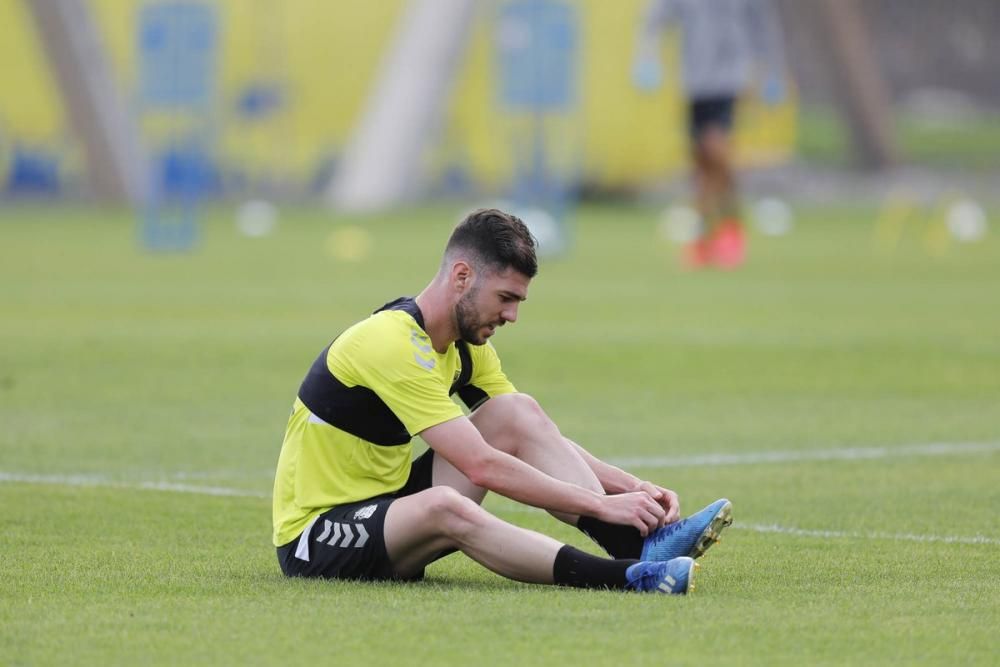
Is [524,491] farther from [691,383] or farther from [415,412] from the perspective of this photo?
[691,383]

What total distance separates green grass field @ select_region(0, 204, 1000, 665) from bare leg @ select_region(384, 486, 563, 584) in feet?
0.32

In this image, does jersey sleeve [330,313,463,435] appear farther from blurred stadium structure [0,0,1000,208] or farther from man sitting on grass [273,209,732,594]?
blurred stadium structure [0,0,1000,208]

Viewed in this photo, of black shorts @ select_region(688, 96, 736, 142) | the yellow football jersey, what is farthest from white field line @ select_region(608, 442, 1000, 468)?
black shorts @ select_region(688, 96, 736, 142)

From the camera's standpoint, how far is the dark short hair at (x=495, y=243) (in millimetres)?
6156

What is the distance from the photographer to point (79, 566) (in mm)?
6621

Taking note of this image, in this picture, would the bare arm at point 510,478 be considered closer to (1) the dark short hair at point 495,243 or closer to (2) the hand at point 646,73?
(1) the dark short hair at point 495,243

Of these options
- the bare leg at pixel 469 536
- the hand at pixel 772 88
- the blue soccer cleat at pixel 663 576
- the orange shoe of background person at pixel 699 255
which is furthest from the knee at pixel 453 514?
the hand at pixel 772 88

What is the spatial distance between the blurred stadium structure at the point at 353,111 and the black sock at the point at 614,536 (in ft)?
89.6

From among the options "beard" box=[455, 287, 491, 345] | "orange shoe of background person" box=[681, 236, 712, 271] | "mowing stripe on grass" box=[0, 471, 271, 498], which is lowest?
"orange shoe of background person" box=[681, 236, 712, 271]

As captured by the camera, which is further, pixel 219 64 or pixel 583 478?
pixel 219 64

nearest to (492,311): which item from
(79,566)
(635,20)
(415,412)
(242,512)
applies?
(415,412)

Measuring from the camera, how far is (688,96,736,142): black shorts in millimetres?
21297

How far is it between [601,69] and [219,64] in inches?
294

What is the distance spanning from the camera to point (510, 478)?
614cm
